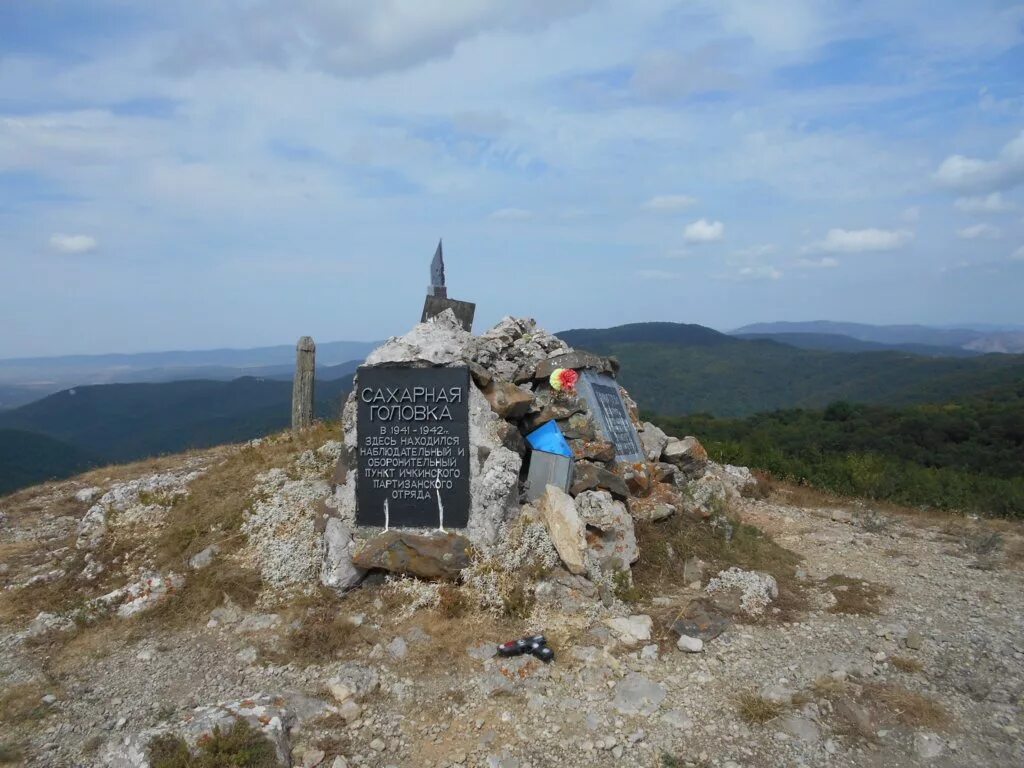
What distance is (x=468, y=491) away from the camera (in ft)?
23.9

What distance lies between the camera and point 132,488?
9352 millimetres

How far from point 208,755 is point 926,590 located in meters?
7.28

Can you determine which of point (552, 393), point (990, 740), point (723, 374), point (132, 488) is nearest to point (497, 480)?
point (552, 393)

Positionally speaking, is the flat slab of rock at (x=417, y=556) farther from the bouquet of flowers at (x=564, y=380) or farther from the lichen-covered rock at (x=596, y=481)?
the bouquet of flowers at (x=564, y=380)

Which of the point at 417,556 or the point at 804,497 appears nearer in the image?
the point at 417,556

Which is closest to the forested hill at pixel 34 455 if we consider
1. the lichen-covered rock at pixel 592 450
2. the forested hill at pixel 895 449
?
the forested hill at pixel 895 449

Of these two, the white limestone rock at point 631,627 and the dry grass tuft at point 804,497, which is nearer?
the white limestone rock at point 631,627

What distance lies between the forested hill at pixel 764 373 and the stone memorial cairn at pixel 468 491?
50.1m

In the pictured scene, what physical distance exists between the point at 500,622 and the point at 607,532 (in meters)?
1.66

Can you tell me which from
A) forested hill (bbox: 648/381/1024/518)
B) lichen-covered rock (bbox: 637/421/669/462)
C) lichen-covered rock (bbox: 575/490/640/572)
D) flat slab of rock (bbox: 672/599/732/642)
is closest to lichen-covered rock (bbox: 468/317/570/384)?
lichen-covered rock (bbox: 637/421/669/462)

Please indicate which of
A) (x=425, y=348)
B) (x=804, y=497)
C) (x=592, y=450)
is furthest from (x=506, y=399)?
(x=804, y=497)

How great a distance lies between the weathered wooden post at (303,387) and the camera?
12773 mm

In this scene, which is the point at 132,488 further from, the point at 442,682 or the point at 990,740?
the point at 990,740

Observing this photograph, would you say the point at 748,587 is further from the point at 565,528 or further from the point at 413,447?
the point at 413,447
